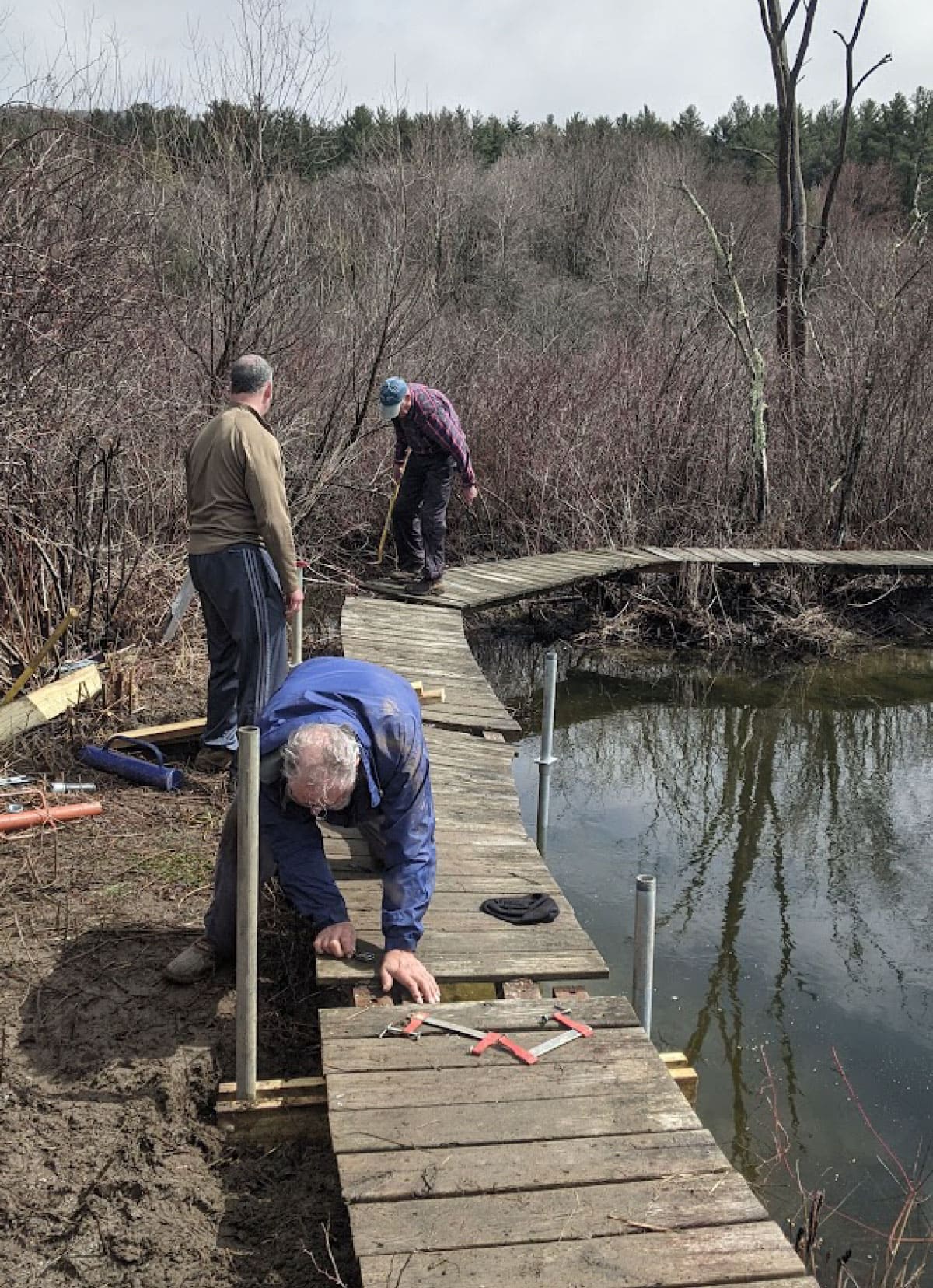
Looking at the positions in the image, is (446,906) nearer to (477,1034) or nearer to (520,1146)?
(477,1034)

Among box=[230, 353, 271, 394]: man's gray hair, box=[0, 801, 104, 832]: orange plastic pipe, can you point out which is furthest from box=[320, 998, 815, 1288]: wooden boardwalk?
box=[230, 353, 271, 394]: man's gray hair

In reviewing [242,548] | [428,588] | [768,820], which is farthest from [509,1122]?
[428,588]

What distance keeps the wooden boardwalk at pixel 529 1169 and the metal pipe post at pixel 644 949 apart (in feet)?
1.15

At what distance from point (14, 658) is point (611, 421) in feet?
27.3

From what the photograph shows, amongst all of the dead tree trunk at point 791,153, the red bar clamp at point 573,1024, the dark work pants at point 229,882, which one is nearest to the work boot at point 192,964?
the dark work pants at point 229,882

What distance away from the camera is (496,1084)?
3.28 meters

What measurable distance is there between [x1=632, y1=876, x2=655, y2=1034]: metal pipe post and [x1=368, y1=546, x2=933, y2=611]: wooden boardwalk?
5982 mm

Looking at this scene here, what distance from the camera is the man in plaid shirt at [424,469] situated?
851cm

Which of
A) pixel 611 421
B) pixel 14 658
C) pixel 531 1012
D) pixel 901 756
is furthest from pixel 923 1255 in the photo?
pixel 611 421

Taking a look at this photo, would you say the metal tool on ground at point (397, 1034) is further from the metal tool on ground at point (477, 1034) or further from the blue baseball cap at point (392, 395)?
the blue baseball cap at point (392, 395)

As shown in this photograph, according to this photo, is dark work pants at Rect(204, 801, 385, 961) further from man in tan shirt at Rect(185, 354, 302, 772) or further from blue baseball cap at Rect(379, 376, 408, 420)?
blue baseball cap at Rect(379, 376, 408, 420)

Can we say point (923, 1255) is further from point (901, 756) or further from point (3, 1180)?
point (901, 756)

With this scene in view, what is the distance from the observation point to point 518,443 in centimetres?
1347

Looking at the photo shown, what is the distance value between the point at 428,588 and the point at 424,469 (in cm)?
135
